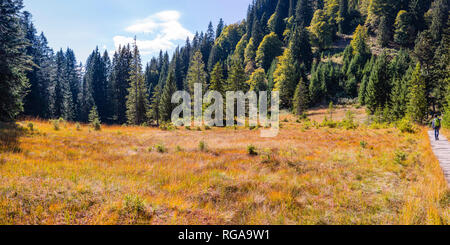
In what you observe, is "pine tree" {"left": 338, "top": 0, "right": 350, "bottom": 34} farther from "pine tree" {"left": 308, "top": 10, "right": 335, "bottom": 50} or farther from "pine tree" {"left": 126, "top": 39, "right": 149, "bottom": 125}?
"pine tree" {"left": 126, "top": 39, "right": 149, "bottom": 125}

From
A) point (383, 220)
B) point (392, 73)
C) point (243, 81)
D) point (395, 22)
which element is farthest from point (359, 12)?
point (383, 220)

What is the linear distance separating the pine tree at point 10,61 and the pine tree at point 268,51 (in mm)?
81052

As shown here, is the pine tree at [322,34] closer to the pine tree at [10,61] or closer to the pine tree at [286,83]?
the pine tree at [286,83]

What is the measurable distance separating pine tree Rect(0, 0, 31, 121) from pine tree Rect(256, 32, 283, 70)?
81052 mm

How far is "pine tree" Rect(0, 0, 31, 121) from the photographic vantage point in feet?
49.1

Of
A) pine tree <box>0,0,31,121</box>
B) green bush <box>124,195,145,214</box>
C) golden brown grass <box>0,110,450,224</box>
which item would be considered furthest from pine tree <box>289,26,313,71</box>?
green bush <box>124,195,145,214</box>

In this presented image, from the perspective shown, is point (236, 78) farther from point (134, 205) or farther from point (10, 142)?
point (134, 205)

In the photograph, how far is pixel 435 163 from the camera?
29.0 ft

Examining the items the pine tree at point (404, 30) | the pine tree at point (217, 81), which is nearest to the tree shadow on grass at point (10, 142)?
the pine tree at point (217, 81)

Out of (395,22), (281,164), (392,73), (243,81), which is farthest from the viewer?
(395,22)

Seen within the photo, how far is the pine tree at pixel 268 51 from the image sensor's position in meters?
88.1

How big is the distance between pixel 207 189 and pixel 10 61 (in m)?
20.6
